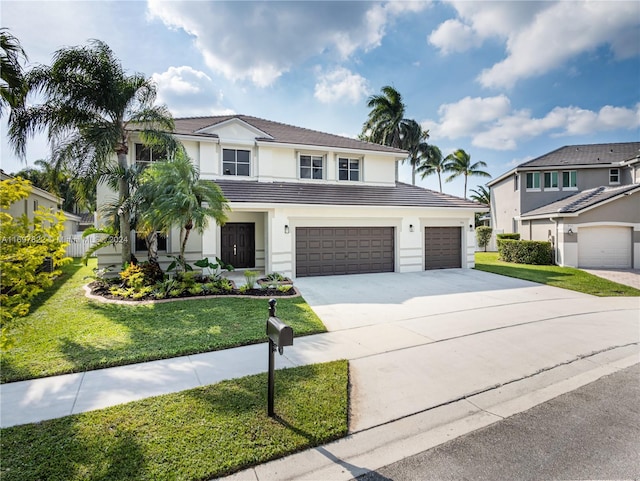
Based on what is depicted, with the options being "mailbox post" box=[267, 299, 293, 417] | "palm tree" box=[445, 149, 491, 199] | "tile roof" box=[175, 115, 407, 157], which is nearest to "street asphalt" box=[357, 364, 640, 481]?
"mailbox post" box=[267, 299, 293, 417]

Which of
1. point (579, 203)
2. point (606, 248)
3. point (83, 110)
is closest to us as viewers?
point (83, 110)

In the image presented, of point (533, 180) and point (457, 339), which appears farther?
point (533, 180)

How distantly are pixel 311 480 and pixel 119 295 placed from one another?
8.81m

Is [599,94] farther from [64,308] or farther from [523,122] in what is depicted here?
[64,308]

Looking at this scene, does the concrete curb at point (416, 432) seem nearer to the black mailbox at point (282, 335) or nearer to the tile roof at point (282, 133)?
the black mailbox at point (282, 335)

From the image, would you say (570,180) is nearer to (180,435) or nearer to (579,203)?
(579,203)

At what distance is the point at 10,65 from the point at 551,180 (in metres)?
29.6

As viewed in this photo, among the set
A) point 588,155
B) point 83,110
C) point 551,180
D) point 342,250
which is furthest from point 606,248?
point 83,110

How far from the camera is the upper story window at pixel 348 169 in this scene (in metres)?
16.6

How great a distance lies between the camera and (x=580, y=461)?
9.92ft

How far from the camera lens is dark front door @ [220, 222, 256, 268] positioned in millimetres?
14648

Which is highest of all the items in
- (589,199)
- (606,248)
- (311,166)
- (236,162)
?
(311,166)

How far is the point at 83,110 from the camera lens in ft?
33.9

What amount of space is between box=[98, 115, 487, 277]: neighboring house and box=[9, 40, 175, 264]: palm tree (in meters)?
2.49
